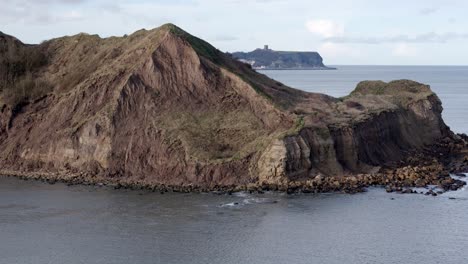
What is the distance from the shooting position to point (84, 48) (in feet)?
285

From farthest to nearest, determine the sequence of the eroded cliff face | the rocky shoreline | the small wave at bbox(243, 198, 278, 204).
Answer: the eroded cliff face, the rocky shoreline, the small wave at bbox(243, 198, 278, 204)

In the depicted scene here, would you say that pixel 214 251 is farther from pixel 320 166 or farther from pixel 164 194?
pixel 320 166

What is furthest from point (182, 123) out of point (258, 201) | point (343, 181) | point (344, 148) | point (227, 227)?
point (227, 227)

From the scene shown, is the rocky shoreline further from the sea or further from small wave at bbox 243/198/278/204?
small wave at bbox 243/198/278/204

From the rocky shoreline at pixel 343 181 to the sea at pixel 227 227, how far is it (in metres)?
1.44

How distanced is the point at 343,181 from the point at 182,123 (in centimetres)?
1595

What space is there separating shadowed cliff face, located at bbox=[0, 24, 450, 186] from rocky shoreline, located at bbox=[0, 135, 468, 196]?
98 cm

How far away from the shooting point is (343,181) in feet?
213

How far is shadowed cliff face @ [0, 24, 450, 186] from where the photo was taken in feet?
218

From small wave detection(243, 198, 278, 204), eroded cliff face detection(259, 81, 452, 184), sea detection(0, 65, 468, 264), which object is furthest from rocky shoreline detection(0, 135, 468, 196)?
small wave detection(243, 198, 278, 204)

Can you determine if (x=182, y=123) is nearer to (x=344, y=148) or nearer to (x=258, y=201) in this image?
(x=258, y=201)

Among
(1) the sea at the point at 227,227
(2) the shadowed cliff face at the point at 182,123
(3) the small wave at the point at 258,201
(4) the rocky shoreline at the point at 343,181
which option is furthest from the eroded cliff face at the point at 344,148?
(3) the small wave at the point at 258,201

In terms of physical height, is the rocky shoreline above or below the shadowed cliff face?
below

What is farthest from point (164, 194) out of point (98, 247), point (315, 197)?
point (98, 247)
